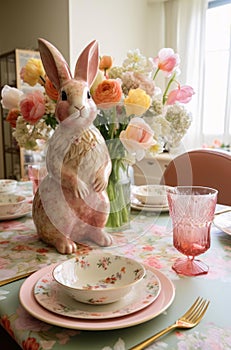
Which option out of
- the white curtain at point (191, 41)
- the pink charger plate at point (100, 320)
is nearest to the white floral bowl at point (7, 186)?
the pink charger plate at point (100, 320)

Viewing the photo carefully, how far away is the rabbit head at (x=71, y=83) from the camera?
0.86m

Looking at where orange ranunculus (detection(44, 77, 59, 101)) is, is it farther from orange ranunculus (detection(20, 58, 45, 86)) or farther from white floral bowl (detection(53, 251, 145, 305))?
white floral bowl (detection(53, 251, 145, 305))

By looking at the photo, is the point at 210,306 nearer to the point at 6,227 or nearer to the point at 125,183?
the point at 125,183

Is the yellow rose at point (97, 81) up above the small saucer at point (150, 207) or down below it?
above

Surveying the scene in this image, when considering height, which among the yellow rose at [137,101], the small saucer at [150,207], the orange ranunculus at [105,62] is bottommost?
the small saucer at [150,207]

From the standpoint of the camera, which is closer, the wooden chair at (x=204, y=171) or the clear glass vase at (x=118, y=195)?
the clear glass vase at (x=118, y=195)

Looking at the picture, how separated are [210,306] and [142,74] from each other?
0.66 meters

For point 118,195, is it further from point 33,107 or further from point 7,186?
point 7,186

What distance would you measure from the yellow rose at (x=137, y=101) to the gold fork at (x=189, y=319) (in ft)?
1.68

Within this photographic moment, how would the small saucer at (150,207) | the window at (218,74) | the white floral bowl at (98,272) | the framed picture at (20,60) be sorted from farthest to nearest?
the window at (218,74) < the framed picture at (20,60) < the small saucer at (150,207) < the white floral bowl at (98,272)

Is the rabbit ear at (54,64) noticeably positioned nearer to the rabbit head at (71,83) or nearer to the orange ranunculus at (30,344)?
the rabbit head at (71,83)

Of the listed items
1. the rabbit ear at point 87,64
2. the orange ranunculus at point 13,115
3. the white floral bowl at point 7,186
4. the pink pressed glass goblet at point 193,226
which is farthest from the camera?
the white floral bowl at point 7,186

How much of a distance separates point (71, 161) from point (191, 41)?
9.93 ft

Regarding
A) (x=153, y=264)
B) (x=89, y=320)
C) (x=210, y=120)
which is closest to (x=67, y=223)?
(x=153, y=264)
